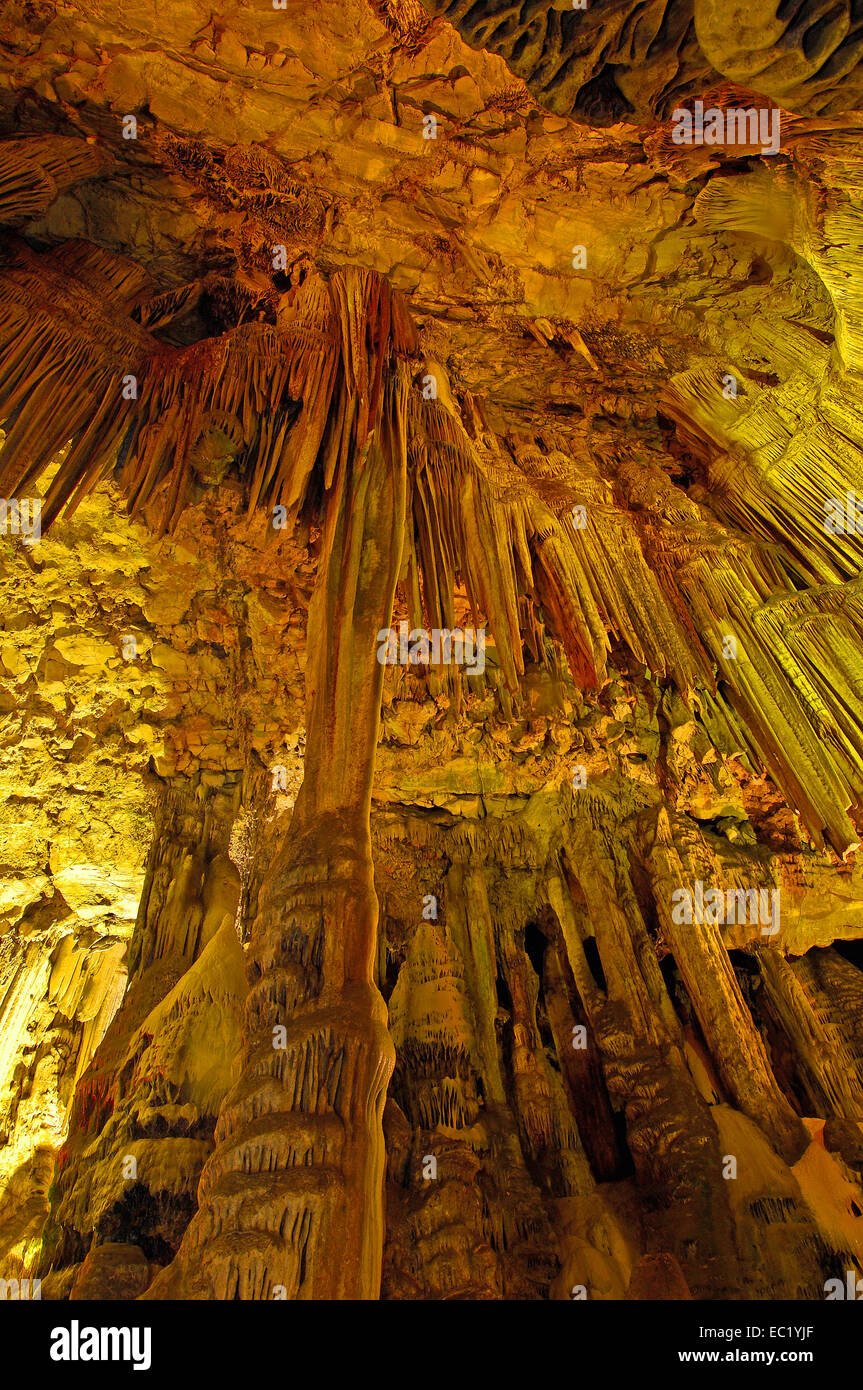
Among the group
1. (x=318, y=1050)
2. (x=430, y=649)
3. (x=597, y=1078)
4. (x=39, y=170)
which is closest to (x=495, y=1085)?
(x=597, y=1078)

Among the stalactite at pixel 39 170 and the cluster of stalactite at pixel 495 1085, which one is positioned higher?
the stalactite at pixel 39 170

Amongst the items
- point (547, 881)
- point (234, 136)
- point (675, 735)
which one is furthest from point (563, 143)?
point (547, 881)

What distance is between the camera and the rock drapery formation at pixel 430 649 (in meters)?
2.91

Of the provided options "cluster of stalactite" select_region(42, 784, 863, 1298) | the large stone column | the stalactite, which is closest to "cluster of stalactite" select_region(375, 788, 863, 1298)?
"cluster of stalactite" select_region(42, 784, 863, 1298)

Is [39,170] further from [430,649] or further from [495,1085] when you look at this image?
[495,1085]

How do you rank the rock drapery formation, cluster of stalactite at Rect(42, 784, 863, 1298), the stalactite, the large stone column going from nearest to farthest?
the large stone column < cluster of stalactite at Rect(42, 784, 863, 1298) < the rock drapery formation < the stalactite

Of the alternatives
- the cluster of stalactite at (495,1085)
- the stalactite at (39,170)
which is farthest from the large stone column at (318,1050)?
the stalactite at (39,170)

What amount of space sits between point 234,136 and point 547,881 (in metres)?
5.39

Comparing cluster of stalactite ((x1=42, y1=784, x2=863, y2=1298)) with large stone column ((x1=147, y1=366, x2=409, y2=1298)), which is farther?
cluster of stalactite ((x1=42, y1=784, x2=863, y2=1298))

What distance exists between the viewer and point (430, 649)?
16.6 ft

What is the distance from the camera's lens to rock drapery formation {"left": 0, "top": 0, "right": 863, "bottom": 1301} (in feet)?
9.56

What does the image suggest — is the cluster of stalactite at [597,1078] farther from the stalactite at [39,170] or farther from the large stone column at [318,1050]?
the stalactite at [39,170]

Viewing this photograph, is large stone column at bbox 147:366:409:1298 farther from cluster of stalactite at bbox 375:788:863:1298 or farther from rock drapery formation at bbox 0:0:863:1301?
cluster of stalactite at bbox 375:788:863:1298

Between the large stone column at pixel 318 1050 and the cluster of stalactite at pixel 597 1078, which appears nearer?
the large stone column at pixel 318 1050
